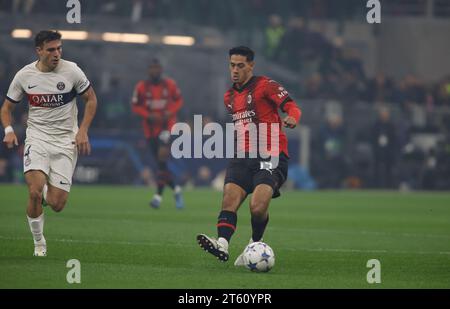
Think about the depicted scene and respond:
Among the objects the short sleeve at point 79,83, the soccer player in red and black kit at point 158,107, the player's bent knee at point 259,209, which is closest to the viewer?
the player's bent knee at point 259,209

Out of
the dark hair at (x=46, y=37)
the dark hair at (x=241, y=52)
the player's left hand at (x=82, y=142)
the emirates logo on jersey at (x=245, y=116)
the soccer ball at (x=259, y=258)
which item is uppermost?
the dark hair at (x=46, y=37)

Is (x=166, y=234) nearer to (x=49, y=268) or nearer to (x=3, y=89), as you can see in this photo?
(x=49, y=268)

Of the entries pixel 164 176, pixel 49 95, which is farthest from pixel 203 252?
pixel 164 176

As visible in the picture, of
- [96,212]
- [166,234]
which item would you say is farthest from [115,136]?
[166,234]

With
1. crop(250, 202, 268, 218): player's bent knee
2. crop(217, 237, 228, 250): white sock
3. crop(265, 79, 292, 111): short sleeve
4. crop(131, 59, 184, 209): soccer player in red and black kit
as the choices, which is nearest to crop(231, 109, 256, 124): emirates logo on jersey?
crop(265, 79, 292, 111): short sleeve

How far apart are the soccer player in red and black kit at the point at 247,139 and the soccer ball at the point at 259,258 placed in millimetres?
715

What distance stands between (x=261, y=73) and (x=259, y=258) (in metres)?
21.4

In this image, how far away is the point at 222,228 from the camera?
40.6 feet

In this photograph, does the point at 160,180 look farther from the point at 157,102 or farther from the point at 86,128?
→ the point at 86,128

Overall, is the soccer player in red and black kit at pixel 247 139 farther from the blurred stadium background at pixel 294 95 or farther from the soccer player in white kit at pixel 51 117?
the blurred stadium background at pixel 294 95

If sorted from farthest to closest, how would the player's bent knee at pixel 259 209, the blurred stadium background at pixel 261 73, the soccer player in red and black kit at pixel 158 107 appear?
the blurred stadium background at pixel 261 73 < the soccer player in red and black kit at pixel 158 107 < the player's bent knee at pixel 259 209

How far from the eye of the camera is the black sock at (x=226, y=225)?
12359 mm

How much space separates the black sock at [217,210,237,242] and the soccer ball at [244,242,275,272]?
2.18 feet


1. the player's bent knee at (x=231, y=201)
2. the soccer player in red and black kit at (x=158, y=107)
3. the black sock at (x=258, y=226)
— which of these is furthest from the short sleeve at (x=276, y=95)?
the soccer player in red and black kit at (x=158, y=107)
